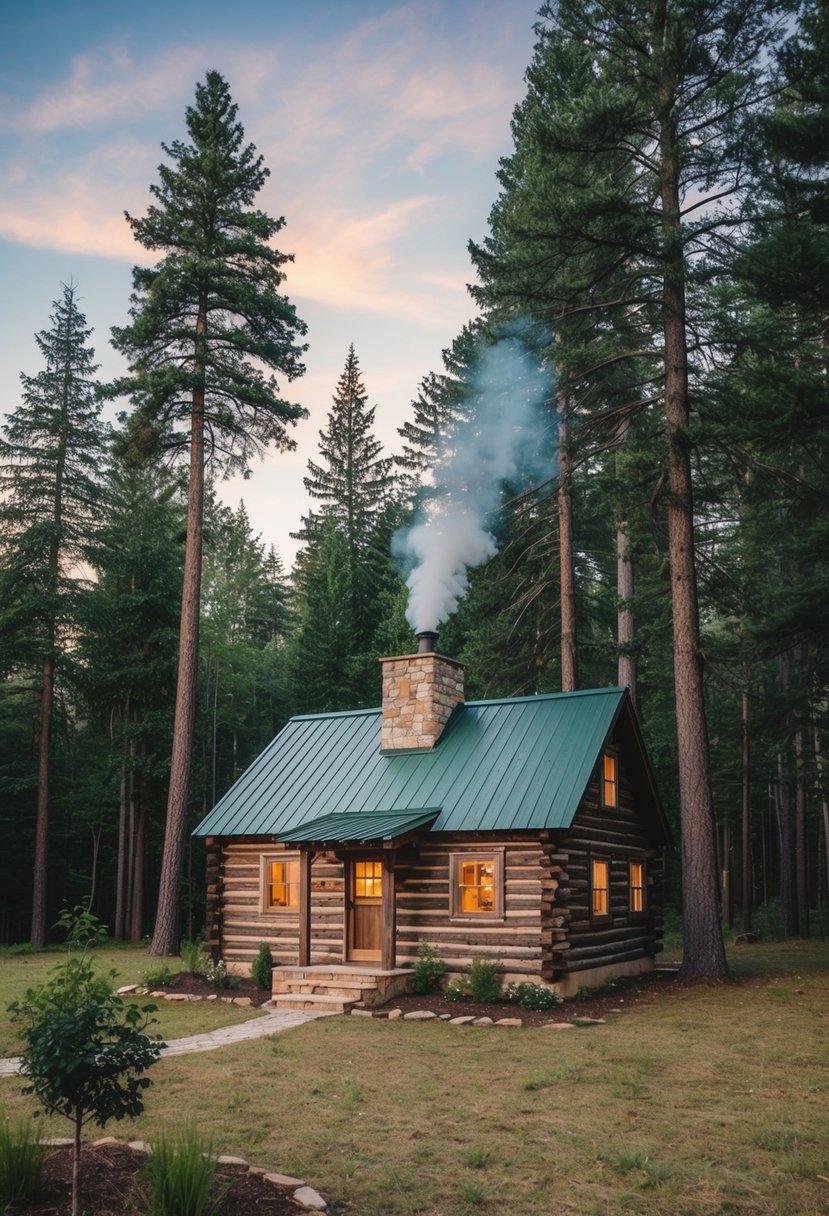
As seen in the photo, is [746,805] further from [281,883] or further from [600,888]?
[281,883]

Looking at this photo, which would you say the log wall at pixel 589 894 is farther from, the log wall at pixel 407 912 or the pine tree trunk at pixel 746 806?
the pine tree trunk at pixel 746 806

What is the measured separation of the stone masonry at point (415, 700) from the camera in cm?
1853

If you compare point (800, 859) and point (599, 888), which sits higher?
point (599, 888)

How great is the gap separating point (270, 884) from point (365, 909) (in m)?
2.20

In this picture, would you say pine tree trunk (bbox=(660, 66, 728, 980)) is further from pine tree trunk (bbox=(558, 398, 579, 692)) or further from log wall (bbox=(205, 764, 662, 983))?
pine tree trunk (bbox=(558, 398, 579, 692))

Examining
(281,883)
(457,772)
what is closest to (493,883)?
(457,772)

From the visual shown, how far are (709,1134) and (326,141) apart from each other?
1639 centimetres

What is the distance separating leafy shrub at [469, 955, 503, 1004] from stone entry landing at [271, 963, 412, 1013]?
119 centimetres

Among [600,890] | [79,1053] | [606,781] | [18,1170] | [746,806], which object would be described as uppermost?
[606,781]

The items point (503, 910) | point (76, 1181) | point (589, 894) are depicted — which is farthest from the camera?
point (589, 894)

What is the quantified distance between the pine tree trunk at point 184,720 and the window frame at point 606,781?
9446 mm

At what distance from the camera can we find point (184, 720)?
70.2 ft

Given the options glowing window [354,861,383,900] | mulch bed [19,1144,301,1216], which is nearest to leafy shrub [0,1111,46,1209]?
mulch bed [19,1144,301,1216]

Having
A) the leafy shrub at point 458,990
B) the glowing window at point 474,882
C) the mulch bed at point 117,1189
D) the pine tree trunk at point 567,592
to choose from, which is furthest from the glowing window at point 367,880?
the mulch bed at point 117,1189
